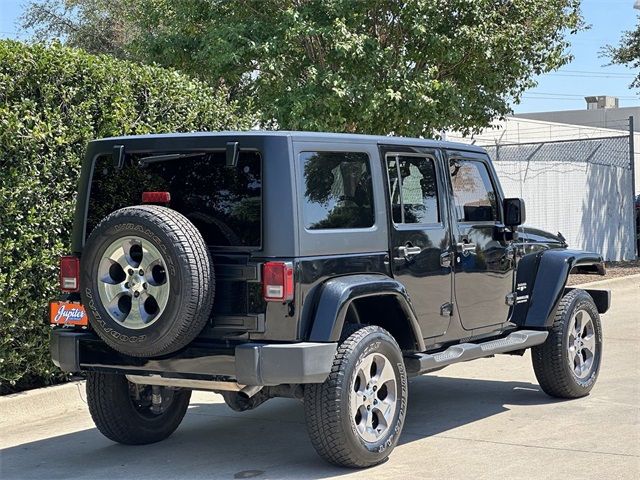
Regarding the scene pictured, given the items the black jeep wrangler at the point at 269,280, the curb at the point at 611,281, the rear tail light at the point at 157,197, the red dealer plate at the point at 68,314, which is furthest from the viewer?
the curb at the point at 611,281

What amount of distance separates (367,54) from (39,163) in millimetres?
6744

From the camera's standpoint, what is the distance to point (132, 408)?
705 cm

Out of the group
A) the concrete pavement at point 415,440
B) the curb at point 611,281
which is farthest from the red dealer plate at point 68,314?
the curb at point 611,281

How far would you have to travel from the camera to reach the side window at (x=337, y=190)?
622cm

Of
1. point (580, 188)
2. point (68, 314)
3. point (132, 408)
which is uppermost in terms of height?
point (580, 188)

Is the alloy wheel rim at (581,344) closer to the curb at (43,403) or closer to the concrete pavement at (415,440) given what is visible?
the concrete pavement at (415,440)

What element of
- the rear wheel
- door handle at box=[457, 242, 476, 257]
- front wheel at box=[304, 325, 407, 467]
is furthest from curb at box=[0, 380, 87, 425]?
door handle at box=[457, 242, 476, 257]

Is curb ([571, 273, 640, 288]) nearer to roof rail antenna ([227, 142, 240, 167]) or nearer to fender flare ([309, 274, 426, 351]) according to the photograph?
fender flare ([309, 274, 426, 351])

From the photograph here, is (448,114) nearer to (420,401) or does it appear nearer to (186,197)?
(420,401)

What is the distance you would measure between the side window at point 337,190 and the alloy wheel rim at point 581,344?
2.48 m

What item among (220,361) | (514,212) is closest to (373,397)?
(220,361)

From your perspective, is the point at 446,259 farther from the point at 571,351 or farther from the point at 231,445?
the point at 231,445

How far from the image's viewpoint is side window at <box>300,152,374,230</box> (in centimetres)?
622

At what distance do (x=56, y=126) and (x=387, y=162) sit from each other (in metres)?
2.99
